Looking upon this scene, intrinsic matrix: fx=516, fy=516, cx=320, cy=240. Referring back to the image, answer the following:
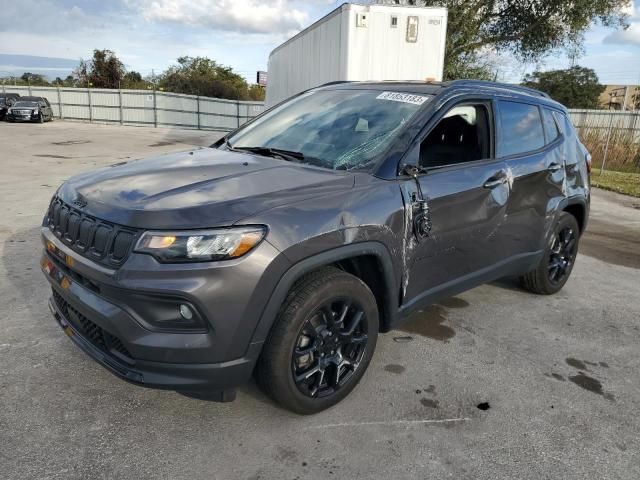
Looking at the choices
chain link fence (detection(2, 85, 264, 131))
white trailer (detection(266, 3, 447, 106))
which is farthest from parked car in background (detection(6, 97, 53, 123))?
white trailer (detection(266, 3, 447, 106))

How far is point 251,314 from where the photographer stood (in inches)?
89.0

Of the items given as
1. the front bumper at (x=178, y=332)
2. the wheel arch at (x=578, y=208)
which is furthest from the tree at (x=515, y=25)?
the front bumper at (x=178, y=332)

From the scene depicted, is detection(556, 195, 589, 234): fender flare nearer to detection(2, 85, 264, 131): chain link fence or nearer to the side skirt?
the side skirt

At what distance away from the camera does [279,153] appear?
3236 millimetres

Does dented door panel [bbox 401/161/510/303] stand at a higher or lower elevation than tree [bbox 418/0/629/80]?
lower

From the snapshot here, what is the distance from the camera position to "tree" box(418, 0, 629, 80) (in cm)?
1936

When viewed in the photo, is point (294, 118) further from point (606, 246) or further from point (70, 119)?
point (70, 119)

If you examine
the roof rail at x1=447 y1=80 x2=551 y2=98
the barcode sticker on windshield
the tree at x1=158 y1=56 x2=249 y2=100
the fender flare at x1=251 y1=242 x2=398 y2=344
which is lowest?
the fender flare at x1=251 y1=242 x2=398 y2=344

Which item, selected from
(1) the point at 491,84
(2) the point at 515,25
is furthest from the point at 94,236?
(2) the point at 515,25

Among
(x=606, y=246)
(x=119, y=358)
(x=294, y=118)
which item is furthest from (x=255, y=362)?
(x=606, y=246)

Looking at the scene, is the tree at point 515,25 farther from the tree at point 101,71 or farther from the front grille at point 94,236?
the tree at point 101,71

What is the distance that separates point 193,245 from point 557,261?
11.7 ft

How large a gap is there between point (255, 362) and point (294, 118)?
195 cm

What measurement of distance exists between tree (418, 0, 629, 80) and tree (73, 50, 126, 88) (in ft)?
101
